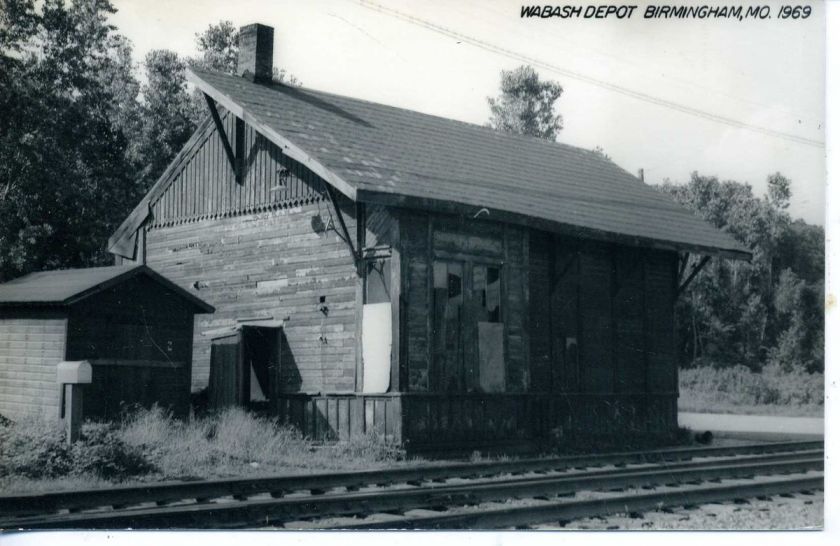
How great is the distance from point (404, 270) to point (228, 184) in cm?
532

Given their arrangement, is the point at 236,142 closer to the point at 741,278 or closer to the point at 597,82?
the point at 597,82

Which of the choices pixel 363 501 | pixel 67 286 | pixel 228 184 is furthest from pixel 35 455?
pixel 228 184

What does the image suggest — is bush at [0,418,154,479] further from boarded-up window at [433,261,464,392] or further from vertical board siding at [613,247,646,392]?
vertical board siding at [613,247,646,392]

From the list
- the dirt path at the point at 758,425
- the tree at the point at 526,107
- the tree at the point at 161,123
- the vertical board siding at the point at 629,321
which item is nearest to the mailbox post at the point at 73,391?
the vertical board siding at the point at 629,321

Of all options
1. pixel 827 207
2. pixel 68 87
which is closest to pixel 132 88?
pixel 68 87

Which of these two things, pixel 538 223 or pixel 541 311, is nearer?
pixel 538 223

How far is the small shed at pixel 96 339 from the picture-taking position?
15.5 meters

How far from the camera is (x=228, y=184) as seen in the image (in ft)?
63.4

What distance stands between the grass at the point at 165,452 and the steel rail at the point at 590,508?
4497mm

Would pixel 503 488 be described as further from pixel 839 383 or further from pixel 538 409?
pixel 538 409

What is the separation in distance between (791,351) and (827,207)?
82.5 feet

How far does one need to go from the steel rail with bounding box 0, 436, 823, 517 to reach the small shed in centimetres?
570

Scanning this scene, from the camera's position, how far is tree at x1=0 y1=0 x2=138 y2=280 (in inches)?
642

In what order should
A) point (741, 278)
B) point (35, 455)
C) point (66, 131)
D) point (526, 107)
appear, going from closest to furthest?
point (35, 455) → point (66, 131) → point (741, 278) → point (526, 107)
